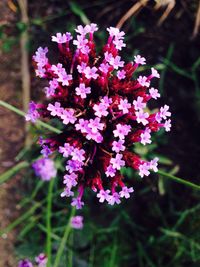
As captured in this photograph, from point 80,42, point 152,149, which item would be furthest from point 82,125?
point 152,149

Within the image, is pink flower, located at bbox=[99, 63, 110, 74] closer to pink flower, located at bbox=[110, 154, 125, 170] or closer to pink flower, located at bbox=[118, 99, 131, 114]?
pink flower, located at bbox=[118, 99, 131, 114]

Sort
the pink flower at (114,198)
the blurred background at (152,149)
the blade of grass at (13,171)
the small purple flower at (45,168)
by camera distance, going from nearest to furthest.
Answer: the pink flower at (114,198) < the blade of grass at (13,171) < the small purple flower at (45,168) < the blurred background at (152,149)

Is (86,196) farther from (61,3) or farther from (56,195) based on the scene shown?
(61,3)

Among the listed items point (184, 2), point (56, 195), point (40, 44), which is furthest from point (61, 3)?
point (56, 195)

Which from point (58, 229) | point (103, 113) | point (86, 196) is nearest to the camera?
point (103, 113)

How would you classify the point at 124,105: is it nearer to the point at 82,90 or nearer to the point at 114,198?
the point at 82,90

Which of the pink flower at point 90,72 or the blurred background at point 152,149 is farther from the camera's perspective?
the blurred background at point 152,149

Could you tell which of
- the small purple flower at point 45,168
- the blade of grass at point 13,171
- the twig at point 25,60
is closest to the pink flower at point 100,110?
the blade of grass at point 13,171

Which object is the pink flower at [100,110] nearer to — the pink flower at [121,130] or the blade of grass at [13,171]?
the pink flower at [121,130]
